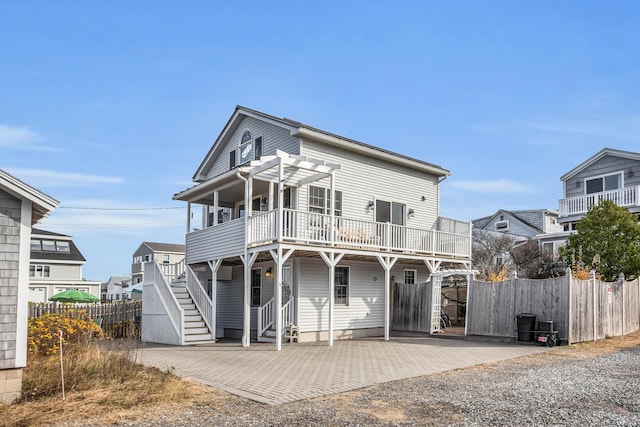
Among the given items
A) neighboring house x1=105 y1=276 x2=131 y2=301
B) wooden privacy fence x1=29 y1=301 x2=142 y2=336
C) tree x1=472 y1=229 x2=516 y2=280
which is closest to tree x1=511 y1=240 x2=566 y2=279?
tree x1=472 y1=229 x2=516 y2=280

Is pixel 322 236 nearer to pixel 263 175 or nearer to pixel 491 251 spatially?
pixel 263 175

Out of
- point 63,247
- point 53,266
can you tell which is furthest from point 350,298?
point 63,247

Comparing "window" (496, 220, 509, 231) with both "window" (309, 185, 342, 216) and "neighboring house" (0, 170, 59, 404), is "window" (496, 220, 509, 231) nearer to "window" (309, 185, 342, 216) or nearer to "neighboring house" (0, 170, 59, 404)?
"window" (309, 185, 342, 216)

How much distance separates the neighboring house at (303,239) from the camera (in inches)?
695

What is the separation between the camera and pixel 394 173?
894 inches

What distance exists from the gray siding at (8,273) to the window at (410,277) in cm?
1674

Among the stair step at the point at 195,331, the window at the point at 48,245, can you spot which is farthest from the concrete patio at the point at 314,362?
the window at the point at 48,245

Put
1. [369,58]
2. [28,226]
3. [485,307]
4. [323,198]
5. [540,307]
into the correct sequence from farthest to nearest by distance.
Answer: [323,198]
[485,307]
[540,307]
[369,58]
[28,226]

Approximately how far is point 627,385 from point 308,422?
250 inches

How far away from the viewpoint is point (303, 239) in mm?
17078

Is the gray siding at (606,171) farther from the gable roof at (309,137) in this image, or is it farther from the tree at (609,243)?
the gable roof at (309,137)

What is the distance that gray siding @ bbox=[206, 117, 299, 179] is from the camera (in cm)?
2017

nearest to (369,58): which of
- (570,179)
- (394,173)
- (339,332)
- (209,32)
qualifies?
(209,32)

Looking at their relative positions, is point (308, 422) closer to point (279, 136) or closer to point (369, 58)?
point (369, 58)
